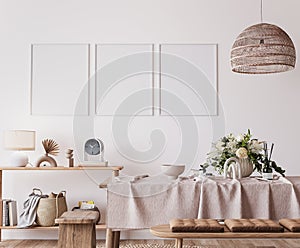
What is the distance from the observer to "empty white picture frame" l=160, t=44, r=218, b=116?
5.27 metres

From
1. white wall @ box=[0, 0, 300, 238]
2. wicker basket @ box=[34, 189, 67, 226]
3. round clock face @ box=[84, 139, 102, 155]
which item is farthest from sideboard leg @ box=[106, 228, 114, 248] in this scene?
white wall @ box=[0, 0, 300, 238]

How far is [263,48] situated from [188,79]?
123 cm

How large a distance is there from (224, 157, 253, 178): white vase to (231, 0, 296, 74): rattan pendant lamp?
1.00 m

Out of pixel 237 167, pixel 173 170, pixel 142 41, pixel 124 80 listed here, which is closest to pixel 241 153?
pixel 237 167

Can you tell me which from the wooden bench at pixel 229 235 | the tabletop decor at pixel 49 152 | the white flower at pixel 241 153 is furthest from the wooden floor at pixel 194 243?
the wooden bench at pixel 229 235

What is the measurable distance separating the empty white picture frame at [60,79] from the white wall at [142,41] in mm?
77

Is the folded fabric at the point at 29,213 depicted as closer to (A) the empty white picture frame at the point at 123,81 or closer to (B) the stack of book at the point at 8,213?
(B) the stack of book at the point at 8,213

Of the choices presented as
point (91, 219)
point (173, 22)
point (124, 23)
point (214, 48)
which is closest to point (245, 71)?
point (214, 48)

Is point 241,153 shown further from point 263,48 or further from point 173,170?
point 263,48

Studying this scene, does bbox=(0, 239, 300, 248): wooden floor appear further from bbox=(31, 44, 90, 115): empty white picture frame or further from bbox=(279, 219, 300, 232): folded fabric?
bbox=(279, 219, 300, 232): folded fabric

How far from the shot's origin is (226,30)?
17.5 ft

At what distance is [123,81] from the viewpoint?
5.28 metres

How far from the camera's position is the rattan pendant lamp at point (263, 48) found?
414 centimetres

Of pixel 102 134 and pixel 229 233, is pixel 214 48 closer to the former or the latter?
pixel 102 134
